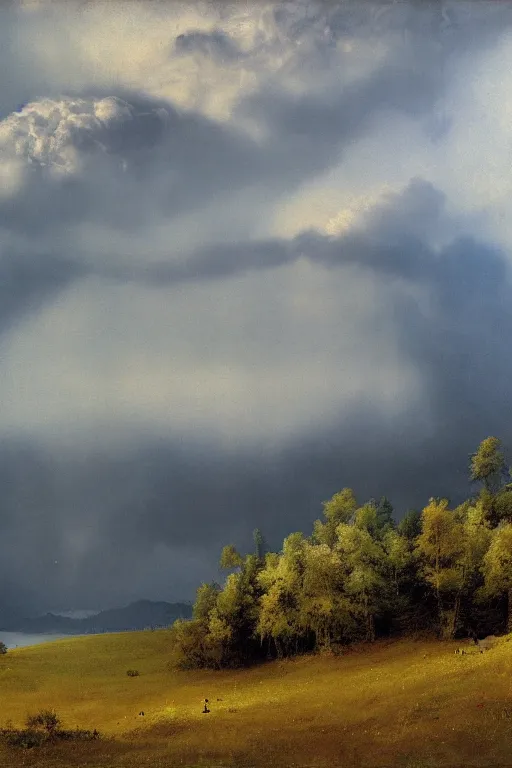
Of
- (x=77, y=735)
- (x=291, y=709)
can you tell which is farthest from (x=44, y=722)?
(x=291, y=709)

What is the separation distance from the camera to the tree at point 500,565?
218 feet

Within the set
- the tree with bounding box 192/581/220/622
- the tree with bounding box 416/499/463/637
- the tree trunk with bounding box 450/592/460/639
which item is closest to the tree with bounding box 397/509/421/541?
the tree with bounding box 416/499/463/637

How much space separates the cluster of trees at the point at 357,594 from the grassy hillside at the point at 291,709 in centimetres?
402

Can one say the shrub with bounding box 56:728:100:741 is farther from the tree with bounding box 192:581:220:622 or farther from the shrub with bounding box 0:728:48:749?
the tree with bounding box 192:581:220:622

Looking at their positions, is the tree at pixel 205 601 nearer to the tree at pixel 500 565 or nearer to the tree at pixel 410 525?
the tree at pixel 410 525

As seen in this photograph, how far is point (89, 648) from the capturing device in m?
93.9

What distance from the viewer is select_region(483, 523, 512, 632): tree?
66562 mm

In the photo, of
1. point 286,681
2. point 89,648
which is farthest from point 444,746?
point 89,648

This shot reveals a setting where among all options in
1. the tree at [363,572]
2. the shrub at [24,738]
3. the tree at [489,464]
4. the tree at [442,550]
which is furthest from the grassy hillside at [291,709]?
the tree at [489,464]

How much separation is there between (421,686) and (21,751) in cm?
3082

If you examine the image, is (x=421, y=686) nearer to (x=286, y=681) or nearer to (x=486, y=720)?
(x=486, y=720)

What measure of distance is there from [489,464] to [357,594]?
1446 inches

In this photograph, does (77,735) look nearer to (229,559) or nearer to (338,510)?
(229,559)

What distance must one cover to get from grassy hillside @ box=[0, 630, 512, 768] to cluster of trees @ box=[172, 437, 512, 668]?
4.02 m
